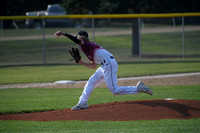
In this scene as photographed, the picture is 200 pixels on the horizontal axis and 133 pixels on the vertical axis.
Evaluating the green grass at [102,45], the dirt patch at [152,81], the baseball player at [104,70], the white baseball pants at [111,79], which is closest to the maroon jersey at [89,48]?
the baseball player at [104,70]

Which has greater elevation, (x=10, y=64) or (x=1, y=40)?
(x=1, y=40)

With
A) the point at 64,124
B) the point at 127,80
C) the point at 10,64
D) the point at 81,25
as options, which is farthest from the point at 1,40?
the point at 64,124

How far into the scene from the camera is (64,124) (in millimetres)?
6625

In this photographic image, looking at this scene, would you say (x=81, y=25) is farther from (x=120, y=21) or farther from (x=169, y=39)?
(x=169, y=39)

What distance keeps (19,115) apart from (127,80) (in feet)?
21.5

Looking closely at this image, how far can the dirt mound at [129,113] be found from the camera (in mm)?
6922

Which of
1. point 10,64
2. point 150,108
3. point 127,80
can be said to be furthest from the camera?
point 10,64

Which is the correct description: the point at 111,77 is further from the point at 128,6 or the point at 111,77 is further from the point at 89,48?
the point at 128,6

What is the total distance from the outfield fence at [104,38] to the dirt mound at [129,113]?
13.1m

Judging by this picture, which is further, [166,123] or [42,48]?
[42,48]

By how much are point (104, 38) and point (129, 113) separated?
15.4 metres

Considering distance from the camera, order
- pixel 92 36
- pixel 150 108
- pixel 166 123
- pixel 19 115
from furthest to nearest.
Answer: pixel 92 36, pixel 19 115, pixel 150 108, pixel 166 123

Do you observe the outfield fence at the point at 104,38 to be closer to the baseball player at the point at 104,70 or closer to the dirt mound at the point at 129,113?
the baseball player at the point at 104,70

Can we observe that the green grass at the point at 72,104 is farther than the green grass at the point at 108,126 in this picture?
Yes
